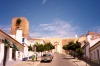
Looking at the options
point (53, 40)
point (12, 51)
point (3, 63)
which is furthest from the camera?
point (53, 40)

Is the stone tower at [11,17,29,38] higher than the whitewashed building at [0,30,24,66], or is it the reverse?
the stone tower at [11,17,29,38]

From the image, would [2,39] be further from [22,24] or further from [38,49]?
[22,24]

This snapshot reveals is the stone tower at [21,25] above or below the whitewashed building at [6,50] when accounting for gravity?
above

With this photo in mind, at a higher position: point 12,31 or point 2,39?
point 12,31

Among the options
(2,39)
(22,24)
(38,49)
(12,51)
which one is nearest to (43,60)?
(38,49)

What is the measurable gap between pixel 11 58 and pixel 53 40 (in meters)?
86.5

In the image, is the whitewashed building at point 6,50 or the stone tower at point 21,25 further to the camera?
the stone tower at point 21,25

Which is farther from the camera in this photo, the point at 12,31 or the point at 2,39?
the point at 12,31

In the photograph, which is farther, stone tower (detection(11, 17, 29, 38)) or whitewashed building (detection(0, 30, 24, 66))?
stone tower (detection(11, 17, 29, 38))

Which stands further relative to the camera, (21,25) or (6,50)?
(21,25)

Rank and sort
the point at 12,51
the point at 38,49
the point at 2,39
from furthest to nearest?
1. the point at 38,49
2. the point at 12,51
3. the point at 2,39

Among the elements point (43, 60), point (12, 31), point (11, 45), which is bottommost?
point (43, 60)

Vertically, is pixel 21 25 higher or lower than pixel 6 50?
higher

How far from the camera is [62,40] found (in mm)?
112125
